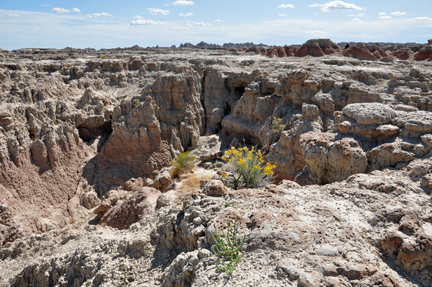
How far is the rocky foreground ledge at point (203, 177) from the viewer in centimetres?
424

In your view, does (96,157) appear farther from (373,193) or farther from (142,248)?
(373,193)

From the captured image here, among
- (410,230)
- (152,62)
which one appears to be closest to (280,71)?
(152,62)

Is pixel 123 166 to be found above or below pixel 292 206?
below

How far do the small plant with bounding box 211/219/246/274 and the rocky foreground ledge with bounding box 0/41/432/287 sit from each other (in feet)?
0.35

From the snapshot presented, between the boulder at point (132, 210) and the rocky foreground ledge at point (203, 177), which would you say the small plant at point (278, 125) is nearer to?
the rocky foreground ledge at point (203, 177)

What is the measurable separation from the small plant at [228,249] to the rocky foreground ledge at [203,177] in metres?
0.11

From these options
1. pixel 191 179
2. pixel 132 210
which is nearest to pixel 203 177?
pixel 191 179

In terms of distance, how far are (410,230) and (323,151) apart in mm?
3589

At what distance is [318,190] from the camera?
6.15 m

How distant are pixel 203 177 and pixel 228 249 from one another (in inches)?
404

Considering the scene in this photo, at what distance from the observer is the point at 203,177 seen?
567 inches

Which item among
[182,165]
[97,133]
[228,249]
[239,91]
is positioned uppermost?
[239,91]

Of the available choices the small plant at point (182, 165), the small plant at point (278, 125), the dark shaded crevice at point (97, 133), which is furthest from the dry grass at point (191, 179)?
the dark shaded crevice at point (97, 133)

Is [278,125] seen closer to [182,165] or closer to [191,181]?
[191,181]
